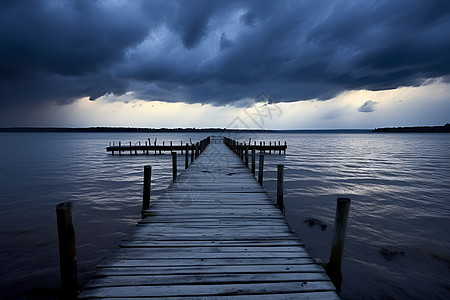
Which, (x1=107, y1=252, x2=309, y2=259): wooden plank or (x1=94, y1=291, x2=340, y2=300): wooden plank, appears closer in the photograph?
(x1=94, y1=291, x2=340, y2=300): wooden plank

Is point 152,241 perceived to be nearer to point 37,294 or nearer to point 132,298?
point 132,298

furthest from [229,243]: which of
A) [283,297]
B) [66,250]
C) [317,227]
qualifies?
[317,227]

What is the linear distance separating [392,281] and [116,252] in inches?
255

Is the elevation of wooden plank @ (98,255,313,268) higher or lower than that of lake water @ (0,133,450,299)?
higher

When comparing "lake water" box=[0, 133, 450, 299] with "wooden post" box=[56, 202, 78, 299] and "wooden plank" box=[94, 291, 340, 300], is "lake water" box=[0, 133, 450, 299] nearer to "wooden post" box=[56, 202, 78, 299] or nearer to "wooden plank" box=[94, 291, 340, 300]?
"wooden post" box=[56, 202, 78, 299]

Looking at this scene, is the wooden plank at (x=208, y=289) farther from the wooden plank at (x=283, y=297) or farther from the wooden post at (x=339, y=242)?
the wooden post at (x=339, y=242)

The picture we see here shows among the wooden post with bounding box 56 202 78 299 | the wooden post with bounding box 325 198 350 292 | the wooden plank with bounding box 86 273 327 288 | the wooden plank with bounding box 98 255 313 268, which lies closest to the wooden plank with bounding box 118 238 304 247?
the wooden plank with bounding box 98 255 313 268

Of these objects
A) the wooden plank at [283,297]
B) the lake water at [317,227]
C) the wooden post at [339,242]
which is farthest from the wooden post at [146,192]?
the wooden post at [339,242]

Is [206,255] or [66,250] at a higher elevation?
[66,250]

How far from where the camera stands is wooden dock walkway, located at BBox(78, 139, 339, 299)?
115 inches

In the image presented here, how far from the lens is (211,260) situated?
3.64 meters

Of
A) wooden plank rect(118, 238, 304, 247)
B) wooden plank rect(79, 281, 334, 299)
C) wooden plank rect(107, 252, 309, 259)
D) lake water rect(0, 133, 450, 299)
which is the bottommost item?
lake water rect(0, 133, 450, 299)

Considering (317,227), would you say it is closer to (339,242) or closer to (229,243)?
(339,242)

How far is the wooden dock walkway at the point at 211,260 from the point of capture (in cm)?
293
